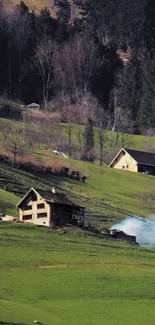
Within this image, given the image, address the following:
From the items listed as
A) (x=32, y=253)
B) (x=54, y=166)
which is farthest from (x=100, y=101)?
(x=32, y=253)

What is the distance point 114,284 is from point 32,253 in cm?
945

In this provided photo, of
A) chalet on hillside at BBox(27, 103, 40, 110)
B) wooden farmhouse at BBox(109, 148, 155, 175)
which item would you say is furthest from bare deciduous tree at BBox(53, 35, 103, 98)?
wooden farmhouse at BBox(109, 148, 155, 175)

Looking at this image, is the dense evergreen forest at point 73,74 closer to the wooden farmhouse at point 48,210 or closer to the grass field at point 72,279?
the wooden farmhouse at point 48,210

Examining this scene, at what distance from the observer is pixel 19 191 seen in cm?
10919

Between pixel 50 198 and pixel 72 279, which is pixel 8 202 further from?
pixel 72 279

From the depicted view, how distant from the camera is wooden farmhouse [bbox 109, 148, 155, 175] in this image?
14638 cm

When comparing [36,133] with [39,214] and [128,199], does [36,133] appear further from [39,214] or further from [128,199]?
[39,214]

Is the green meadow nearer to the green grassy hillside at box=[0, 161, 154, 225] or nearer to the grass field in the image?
the grass field

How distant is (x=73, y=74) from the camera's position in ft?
615

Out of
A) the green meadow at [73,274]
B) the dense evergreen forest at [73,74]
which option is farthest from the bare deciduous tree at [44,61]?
the green meadow at [73,274]

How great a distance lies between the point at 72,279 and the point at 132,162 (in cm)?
7769

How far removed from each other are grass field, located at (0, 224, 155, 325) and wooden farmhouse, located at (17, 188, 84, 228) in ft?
24.6

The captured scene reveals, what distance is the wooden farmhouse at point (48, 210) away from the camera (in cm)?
9744

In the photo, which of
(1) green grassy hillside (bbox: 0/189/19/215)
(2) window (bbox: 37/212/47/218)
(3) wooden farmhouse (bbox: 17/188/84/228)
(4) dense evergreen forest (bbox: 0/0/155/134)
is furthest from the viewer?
(4) dense evergreen forest (bbox: 0/0/155/134)
